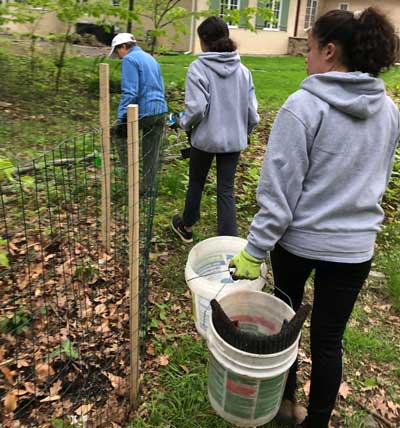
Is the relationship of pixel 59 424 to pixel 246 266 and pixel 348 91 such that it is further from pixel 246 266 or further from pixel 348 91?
pixel 348 91

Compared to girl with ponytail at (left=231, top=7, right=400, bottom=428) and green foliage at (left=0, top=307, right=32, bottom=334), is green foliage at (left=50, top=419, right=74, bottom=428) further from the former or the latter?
girl with ponytail at (left=231, top=7, right=400, bottom=428)

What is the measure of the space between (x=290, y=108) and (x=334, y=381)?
1.26 metres

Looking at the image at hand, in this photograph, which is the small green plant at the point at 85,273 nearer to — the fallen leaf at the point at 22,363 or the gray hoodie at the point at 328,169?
the fallen leaf at the point at 22,363

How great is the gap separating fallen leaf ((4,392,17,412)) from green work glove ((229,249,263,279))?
1.44 m

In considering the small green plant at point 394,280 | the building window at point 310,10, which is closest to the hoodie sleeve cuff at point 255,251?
the small green plant at point 394,280

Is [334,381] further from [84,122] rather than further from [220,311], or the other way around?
[84,122]

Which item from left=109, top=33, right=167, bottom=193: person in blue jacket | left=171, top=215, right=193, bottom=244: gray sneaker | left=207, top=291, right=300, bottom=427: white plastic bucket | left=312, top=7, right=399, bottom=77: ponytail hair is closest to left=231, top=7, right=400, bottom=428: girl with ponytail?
left=312, top=7, right=399, bottom=77: ponytail hair

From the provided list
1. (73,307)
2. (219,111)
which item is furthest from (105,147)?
(73,307)

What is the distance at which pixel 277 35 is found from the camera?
2062 cm

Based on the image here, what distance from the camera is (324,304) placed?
1.94m

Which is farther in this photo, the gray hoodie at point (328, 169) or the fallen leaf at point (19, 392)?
the fallen leaf at point (19, 392)

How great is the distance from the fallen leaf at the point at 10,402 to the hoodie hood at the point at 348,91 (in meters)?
2.17

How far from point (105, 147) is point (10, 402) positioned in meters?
1.85

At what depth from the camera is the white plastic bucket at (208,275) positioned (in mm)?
2463
